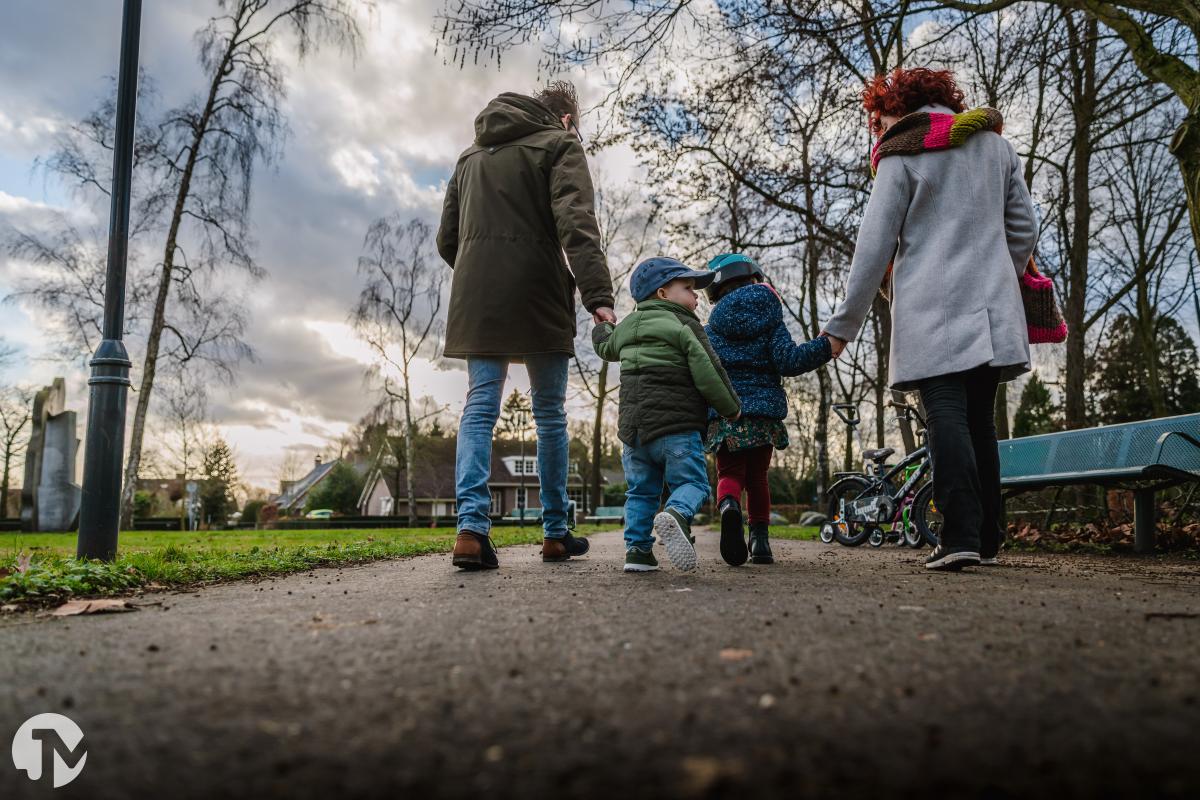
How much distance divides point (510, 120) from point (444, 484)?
53.5 metres

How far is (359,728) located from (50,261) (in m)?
22.7

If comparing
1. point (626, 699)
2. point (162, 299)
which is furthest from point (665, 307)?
point (162, 299)

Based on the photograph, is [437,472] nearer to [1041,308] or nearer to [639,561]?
[639,561]

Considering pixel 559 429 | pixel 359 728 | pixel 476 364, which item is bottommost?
pixel 359 728

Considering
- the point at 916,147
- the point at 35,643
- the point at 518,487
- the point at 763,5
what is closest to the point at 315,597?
the point at 35,643

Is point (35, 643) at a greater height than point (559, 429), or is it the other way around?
point (559, 429)

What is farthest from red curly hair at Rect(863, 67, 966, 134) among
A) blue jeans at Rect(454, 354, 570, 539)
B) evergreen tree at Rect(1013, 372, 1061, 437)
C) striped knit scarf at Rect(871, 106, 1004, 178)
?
evergreen tree at Rect(1013, 372, 1061, 437)

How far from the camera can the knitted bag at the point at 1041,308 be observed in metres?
4.17

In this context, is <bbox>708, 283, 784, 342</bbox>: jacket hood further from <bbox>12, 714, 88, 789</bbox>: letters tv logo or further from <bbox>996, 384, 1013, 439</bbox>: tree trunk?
<bbox>996, 384, 1013, 439</bbox>: tree trunk

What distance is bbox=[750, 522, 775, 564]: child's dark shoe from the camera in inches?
199

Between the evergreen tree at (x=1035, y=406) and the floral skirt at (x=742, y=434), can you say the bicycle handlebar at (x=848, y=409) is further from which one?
the evergreen tree at (x=1035, y=406)

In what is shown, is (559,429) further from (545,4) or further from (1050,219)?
(1050,219)

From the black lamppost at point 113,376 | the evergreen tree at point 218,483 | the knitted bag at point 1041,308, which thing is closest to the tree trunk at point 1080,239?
the knitted bag at point 1041,308

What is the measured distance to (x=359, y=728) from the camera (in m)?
1.30
